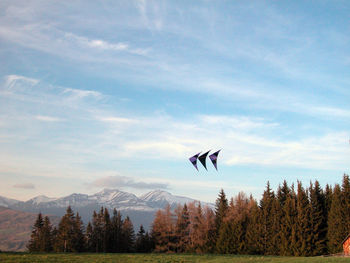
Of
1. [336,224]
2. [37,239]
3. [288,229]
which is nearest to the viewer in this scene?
[336,224]

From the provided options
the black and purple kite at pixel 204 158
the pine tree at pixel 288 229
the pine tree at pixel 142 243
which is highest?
the black and purple kite at pixel 204 158

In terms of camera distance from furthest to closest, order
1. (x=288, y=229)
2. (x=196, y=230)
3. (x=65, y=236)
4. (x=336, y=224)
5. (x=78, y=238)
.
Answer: (x=196, y=230), (x=78, y=238), (x=65, y=236), (x=288, y=229), (x=336, y=224)

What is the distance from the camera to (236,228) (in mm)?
81250

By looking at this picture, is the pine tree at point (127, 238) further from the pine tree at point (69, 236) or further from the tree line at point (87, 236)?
the pine tree at point (69, 236)

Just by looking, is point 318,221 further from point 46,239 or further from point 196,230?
point 46,239

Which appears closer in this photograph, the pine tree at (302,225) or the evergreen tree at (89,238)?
the pine tree at (302,225)

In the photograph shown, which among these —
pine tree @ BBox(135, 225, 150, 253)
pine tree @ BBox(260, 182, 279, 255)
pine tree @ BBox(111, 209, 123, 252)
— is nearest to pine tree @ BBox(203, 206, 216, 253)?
pine tree @ BBox(260, 182, 279, 255)

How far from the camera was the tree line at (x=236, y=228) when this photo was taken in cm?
6975

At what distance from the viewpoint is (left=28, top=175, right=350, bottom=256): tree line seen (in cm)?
6975

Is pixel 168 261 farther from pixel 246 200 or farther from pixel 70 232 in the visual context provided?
pixel 246 200

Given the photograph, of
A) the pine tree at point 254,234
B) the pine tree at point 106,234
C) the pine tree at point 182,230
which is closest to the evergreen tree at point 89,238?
the pine tree at point 106,234

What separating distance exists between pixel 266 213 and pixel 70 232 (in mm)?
48455

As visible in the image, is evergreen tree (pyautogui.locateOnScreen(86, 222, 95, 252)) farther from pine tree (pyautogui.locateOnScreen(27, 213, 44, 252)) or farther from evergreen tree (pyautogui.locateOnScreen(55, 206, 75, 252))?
pine tree (pyautogui.locateOnScreen(27, 213, 44, 252))

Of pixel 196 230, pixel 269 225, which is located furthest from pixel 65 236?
pixel 269 225
